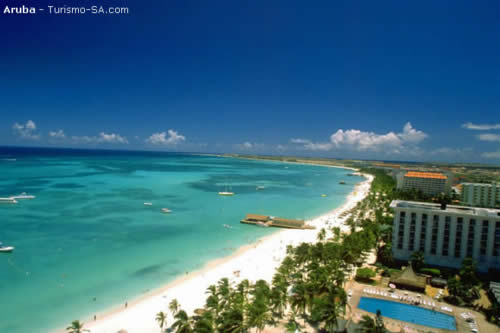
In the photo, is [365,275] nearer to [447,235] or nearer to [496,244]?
[447,235]

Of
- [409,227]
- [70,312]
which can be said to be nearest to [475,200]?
[409,227]

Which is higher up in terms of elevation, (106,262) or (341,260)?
(341,260)

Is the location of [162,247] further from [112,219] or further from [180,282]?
[112,219]

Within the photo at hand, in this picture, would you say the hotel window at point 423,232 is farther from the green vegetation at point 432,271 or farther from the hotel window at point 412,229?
the green vegetation at point 432,271

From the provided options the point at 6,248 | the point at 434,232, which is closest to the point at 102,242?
the point at 6,248

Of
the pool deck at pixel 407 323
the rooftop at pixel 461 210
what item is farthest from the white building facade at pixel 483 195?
the pool deck at pixel 407 323

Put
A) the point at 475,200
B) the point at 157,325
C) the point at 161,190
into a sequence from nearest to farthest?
the point at 157,325, the point at 475,200, the point at 161,190

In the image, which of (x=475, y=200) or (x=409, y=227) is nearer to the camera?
(x=409, y=227)
